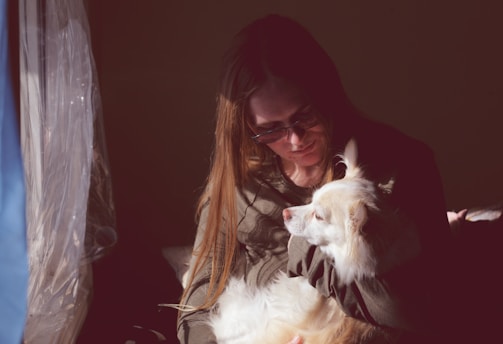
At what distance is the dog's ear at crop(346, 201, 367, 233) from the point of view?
1.40m

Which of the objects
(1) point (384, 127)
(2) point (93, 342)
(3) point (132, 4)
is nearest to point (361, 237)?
(1) point (384, 127)

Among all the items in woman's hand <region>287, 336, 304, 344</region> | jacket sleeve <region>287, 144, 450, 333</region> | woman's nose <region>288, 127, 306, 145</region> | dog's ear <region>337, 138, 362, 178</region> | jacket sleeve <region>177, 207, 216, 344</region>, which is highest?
woman's nose <region>288, 127, 306, 145</region>

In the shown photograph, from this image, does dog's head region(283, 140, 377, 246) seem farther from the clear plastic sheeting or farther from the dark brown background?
the dark brown background

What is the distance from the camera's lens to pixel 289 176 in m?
1.88

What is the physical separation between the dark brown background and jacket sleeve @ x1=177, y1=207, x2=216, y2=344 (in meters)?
0.50

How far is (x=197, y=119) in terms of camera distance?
107 inches

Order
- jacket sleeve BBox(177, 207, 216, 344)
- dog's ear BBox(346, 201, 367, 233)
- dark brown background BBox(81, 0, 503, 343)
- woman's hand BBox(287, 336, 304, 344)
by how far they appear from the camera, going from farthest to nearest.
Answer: dark brown background BBox(81, 0, 503, 343) → jacket sleeve BBox(177, 207, 216, 344) → woman's hand BBox(287, 336, 304, 344) → dog's ear BBox(346, 201, 367, 233)

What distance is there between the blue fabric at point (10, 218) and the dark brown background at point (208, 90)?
4.23 feet

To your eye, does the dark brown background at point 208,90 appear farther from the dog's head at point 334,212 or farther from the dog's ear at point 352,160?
the dog's ear at point 352,160

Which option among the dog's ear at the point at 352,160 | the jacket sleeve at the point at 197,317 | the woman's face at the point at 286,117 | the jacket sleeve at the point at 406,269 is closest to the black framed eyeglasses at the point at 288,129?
the woman's face at the point at 286,117

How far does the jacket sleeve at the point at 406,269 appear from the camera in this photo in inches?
55.7

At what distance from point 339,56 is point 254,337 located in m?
1.68

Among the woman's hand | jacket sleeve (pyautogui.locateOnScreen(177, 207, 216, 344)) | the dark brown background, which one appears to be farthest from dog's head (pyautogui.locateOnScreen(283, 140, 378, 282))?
the dark brown background

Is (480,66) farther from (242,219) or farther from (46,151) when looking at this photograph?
(46,151)
